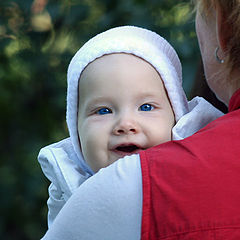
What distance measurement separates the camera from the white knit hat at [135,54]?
1.66m

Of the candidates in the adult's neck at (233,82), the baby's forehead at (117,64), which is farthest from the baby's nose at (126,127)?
the adult's neck at (233,82)

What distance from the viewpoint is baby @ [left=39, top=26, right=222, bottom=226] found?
5.15ft

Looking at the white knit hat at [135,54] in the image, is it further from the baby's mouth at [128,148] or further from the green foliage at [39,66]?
the green foliage at [39,66]

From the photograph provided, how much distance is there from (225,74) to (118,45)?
1.17ft

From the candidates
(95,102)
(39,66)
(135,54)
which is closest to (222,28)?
(135,54)

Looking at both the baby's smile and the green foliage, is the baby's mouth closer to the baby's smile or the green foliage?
the baby's smile

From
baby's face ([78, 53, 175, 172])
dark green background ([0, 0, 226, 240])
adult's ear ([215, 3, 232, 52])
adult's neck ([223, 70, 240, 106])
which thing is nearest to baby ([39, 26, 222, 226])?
baby's face ([78, 53, 175, 172])

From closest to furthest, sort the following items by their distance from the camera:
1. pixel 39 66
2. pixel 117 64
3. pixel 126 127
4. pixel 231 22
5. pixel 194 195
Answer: pixel 194 195 < pixel 231 22 < pixel 126 127 < pixel 117 64 < pixel 39 66

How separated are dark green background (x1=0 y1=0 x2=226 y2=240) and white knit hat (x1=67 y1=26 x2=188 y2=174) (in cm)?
90

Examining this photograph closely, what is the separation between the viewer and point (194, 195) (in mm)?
1145

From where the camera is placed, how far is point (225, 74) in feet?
4.75

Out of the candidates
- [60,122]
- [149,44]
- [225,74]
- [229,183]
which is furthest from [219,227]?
[60,122]

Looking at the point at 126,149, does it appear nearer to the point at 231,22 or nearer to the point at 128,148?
the point at 128,148

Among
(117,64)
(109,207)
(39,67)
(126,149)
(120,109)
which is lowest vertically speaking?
(109,207)
